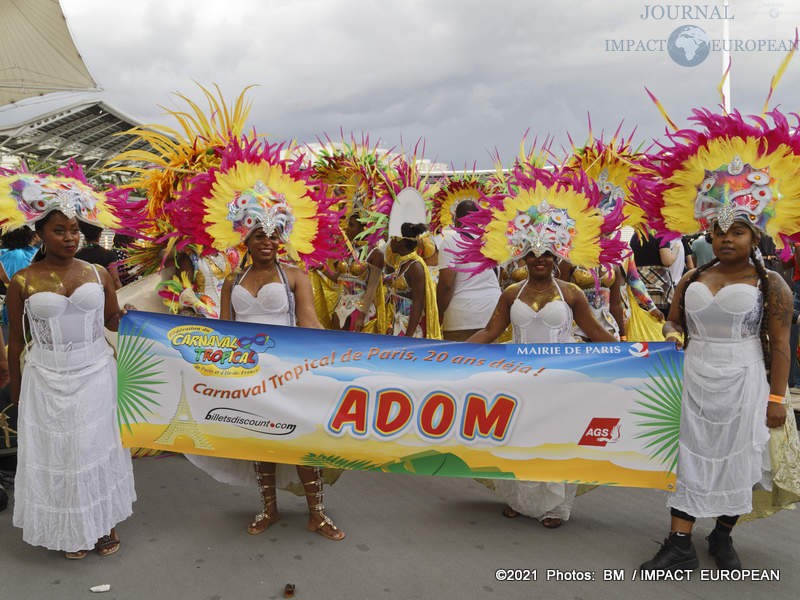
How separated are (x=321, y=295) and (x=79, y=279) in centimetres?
392

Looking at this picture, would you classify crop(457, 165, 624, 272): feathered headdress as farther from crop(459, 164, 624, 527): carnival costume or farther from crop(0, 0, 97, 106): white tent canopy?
crop(0, 0, 97, 106): white tent canopy

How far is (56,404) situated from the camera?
10.2 feet

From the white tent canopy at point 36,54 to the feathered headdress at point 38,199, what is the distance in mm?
53884

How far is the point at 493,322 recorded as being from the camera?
3.63 m

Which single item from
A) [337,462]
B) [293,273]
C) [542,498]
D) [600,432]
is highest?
[293,273]

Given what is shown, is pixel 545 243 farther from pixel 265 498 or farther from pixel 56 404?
pixel 56 404

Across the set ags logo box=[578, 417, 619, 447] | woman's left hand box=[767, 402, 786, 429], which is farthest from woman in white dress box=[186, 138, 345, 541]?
woman's left hand box=[767, 402, 786, 429]

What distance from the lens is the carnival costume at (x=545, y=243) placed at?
344 cm

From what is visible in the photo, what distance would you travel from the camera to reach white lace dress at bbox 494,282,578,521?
11.3 ft

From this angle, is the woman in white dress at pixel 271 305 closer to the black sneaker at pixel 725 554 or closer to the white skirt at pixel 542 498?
the white skirt at pixel 542 498

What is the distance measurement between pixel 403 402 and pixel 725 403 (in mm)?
1497

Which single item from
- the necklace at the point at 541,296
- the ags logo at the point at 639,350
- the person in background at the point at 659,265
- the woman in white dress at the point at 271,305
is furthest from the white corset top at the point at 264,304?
the person in background at the point at 659,265

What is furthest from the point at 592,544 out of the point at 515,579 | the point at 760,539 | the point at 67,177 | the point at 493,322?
the point at 67,177

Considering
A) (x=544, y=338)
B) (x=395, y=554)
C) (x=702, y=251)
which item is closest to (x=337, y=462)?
(x=395, y=554)
